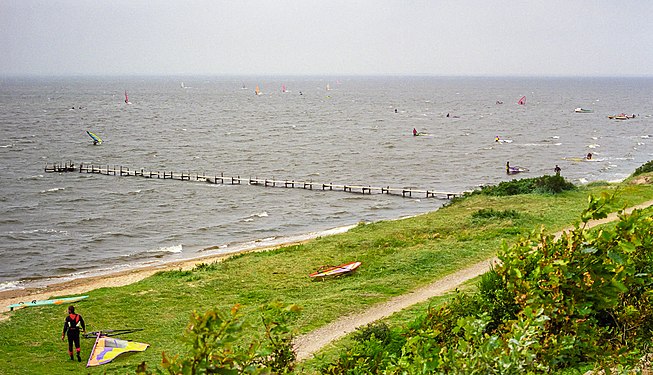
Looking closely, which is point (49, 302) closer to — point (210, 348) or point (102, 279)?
point (102, 279)

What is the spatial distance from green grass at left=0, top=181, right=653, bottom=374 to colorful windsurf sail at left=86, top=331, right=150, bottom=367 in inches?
11.9

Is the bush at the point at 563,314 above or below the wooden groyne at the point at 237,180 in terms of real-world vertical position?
above

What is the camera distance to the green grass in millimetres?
19297

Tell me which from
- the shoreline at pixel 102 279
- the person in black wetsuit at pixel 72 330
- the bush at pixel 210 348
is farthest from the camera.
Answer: the shoreline at pixel 102 279

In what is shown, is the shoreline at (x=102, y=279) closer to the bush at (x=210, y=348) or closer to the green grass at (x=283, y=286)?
the green grass at (x=283, y=286)

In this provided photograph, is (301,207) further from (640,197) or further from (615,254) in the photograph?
(615,254)

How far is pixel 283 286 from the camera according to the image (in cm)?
2375

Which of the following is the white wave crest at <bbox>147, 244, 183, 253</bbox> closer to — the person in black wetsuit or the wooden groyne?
the wooden groyne

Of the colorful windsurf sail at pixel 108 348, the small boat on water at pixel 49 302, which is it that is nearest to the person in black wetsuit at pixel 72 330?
the colorful windsurf sail at pixel 108 348

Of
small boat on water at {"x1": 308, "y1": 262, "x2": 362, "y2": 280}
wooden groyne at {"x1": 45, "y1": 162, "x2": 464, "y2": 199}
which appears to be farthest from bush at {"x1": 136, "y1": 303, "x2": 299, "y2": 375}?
wooden groyne at {"x1": 45, "y1": 162, "x2": 464, "y2": 199}

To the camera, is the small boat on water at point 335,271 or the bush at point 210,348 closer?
the bush at point 210,348

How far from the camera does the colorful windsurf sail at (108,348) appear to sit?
17.9m

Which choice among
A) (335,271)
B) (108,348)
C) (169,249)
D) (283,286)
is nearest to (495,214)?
(335,271)

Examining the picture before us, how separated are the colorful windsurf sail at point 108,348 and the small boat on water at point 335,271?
7817 mm
